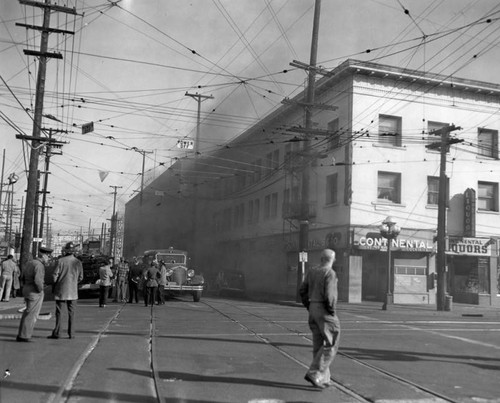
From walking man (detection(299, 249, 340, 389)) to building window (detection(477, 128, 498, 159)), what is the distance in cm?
2295

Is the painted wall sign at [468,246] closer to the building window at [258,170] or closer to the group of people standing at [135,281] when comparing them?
the building window at [258,170]

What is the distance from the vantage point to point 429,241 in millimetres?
24781

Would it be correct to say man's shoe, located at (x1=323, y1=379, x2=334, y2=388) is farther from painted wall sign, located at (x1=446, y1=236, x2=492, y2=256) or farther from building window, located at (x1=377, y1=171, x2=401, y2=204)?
painted wall sign, located at (x1=446, y1=236, x2=492, y2=256)

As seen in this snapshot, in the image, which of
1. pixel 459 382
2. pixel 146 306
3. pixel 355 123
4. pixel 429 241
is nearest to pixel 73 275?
pixel 459 382

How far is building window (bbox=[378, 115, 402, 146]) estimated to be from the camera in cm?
2480

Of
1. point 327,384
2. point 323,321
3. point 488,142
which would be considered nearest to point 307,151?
point 488,142

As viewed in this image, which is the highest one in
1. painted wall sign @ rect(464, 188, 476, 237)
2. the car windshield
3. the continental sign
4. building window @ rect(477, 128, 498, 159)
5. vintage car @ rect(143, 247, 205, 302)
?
building window @ rect(477, 128, 498, 159)

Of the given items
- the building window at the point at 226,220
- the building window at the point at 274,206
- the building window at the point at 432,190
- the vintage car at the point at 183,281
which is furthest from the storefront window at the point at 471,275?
the building window at the point at 226,220

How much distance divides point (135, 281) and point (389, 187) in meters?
12.9

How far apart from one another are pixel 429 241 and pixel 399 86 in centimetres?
735

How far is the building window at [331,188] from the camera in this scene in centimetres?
2541

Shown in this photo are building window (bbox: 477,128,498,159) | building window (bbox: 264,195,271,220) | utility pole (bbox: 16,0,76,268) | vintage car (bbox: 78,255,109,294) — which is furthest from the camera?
building window (bbox: 264,195,271,220)

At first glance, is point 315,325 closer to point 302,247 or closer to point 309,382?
point 309,382

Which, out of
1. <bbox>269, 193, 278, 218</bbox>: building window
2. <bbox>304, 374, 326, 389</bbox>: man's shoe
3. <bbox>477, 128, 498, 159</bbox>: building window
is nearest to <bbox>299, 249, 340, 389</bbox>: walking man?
<bbox>304, 374, 326, 389</bbox>: man's shoe
